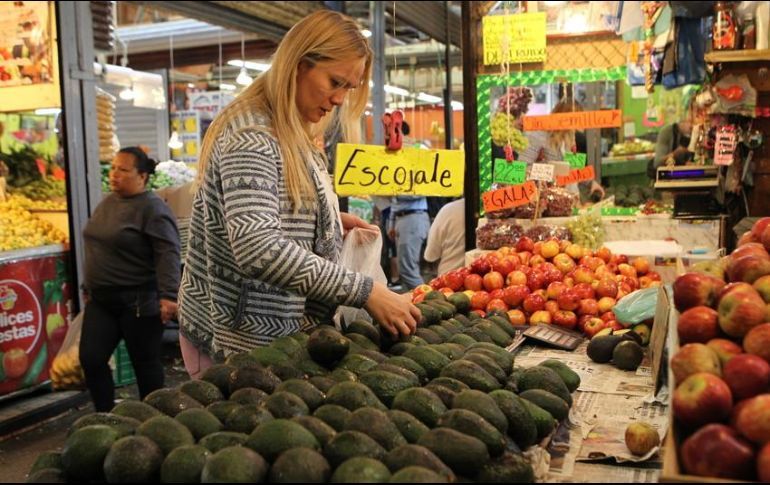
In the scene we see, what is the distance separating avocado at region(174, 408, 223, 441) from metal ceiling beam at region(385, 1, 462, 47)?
7629mm

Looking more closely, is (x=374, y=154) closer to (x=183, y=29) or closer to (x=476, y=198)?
(x=476, y=198)

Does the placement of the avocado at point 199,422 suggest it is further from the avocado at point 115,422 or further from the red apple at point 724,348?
the red apple at point 724,348

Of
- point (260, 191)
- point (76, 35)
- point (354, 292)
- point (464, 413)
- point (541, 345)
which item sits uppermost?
point (76, 35)

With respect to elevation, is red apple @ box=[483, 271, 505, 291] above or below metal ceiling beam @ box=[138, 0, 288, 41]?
below

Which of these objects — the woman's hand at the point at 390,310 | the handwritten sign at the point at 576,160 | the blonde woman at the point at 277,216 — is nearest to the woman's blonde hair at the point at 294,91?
the blonde woman at the point at 277,216

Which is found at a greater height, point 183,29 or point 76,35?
point 183,29

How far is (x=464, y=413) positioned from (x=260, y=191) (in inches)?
35.7

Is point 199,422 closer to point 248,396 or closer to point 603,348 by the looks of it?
point 248,396

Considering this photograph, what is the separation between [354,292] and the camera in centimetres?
212

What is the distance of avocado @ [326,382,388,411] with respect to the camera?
1.63m

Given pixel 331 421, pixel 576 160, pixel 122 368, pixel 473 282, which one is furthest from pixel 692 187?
pixel 122 368

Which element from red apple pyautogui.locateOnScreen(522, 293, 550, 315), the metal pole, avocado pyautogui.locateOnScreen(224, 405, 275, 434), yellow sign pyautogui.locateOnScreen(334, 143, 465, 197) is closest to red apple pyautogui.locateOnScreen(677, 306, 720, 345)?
avocado pyautogui.locateOnScreen(224, 405, 275, 434)

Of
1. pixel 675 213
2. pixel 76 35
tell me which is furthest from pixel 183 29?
pixel 675 213

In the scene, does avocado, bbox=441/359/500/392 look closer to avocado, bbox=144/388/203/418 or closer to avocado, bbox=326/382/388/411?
avocado, bbox=326/382/388/411
